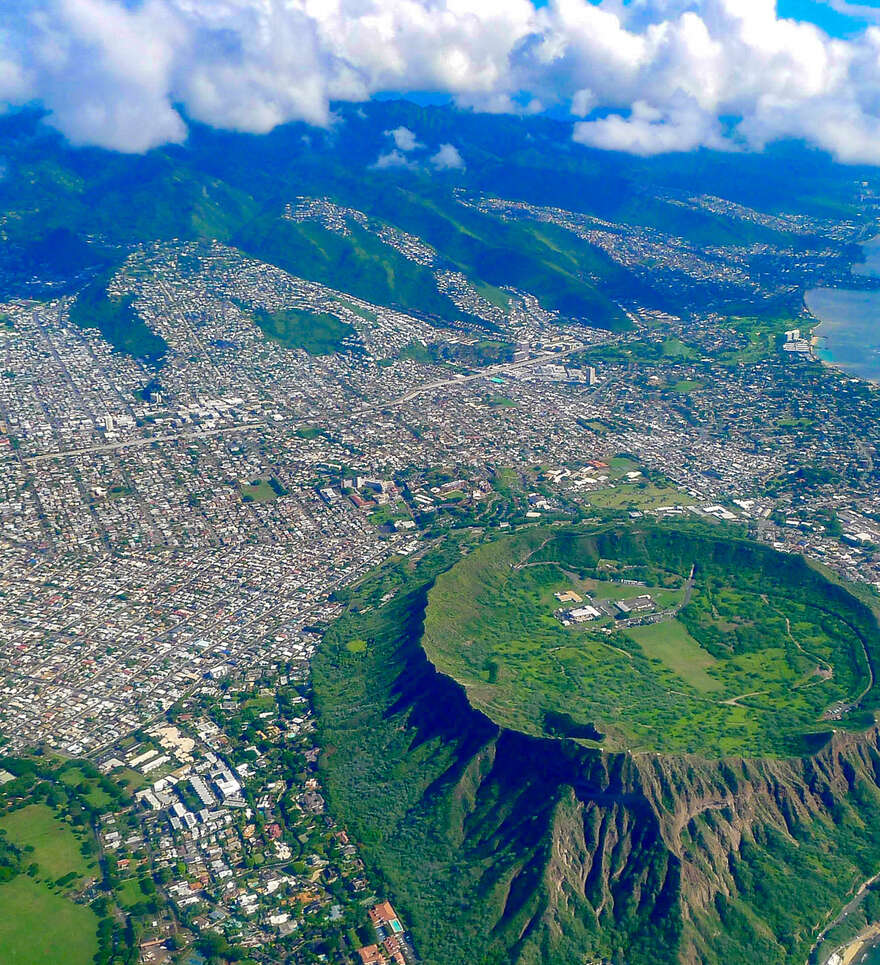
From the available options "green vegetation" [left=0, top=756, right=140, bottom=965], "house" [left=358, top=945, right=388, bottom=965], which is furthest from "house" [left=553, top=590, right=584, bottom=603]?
"green vegetation" [left=0, top=756, right=140, bottom=965]

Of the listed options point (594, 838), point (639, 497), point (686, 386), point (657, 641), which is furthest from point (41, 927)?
point (686, 386)

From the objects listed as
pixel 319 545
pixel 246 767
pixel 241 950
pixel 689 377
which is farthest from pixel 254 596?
pixel 689 377

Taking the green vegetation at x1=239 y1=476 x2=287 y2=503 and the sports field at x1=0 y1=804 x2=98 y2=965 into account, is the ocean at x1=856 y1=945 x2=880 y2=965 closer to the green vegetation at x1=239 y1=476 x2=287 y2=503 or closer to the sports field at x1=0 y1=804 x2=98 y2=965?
the sports field at x1=0 y1=804 x2=98 y2=965

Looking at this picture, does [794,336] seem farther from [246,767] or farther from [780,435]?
[246,767]

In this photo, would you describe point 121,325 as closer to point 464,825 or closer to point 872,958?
point 464,825

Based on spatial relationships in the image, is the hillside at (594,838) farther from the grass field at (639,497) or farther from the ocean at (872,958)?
the grass field at (639,497)

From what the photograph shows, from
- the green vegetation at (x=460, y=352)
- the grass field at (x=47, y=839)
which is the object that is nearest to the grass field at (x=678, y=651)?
the grass field at (x=47, y=839)
